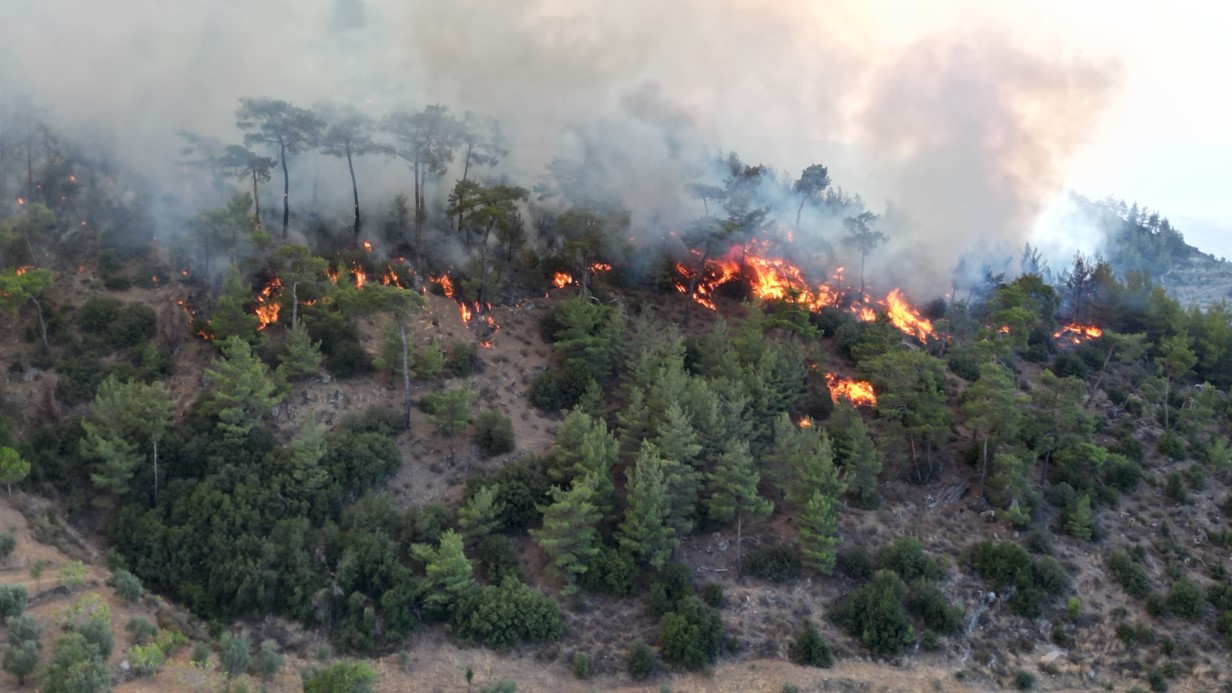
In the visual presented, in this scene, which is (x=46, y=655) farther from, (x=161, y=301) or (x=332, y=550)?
(x=161, y=301)

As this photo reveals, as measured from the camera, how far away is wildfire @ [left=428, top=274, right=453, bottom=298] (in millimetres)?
50912

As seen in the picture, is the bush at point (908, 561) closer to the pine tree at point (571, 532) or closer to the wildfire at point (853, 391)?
the wildfire at point (853, 391)

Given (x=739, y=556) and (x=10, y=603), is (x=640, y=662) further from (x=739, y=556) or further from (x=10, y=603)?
(x=10, y=603)

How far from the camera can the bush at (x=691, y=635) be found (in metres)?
31.4

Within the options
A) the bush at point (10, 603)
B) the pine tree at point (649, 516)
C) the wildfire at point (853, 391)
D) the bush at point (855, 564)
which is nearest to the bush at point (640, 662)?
the pine tree at point (649, 516)

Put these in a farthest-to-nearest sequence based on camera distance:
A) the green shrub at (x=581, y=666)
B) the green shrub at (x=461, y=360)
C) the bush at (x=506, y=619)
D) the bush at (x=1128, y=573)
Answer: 1. the green shrub at (x=461, y=360)
2. the bush at (x=1128, y=573)
3. the bush at (x=506, y=619)
4. the green shrub at (x=581, y=666)

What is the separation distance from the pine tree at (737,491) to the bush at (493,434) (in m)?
10.1

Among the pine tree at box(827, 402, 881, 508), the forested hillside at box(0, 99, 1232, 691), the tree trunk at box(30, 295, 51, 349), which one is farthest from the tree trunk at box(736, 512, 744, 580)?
the tree trunk at box(30, 295, 51, 349)

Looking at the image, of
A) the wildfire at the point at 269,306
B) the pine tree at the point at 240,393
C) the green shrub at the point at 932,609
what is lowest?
the green shrub at the point at 932,609

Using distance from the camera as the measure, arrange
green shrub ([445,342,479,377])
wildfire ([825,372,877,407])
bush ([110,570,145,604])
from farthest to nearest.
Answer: wildfire ([825,372,877,407]), green shrub ([445,342,479,377]), bush ([110,570,145,604])

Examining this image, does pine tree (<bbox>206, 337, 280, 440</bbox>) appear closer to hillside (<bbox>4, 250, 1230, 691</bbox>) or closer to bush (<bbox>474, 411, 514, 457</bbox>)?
hillside (<bbox>4, 250, 1230, 691</bbox>)

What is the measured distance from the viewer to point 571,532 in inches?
1325

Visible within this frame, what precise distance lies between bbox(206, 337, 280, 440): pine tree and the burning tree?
18252mm

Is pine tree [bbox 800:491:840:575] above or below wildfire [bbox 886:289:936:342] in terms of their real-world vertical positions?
below
